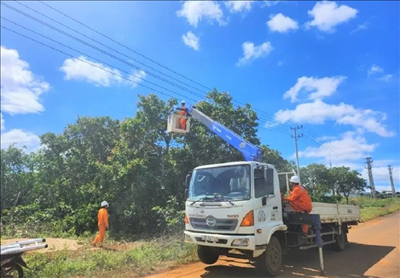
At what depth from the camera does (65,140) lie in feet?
74.0

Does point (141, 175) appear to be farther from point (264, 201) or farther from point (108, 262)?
point (264, 201)

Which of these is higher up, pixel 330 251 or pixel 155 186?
pixel 155 186

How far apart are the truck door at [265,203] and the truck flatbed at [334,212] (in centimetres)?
93

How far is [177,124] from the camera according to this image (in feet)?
37.1

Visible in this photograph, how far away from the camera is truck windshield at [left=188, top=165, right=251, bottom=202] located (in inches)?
266

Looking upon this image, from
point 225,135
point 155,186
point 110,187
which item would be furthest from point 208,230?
point 110,187

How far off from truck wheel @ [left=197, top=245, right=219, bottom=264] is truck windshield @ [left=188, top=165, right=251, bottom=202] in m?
1.30

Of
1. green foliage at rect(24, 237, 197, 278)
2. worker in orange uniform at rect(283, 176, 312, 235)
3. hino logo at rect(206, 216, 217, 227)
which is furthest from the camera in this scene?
worker in orange uniform at rect(283, 176, 312, 235)

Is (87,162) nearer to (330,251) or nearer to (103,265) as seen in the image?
(103,265)

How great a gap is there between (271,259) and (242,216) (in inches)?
54.1

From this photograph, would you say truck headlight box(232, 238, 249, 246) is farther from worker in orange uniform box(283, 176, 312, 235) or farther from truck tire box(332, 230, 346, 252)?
truck tire box(332, 230, 346, 252)

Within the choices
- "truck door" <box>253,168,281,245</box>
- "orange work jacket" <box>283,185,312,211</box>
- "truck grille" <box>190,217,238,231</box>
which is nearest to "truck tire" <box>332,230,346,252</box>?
"orange work jacket" <box>283,185,312,211</box>

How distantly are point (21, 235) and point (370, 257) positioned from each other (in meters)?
16.2

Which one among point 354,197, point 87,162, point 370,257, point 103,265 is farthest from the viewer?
point 354,197
